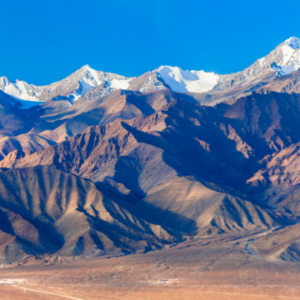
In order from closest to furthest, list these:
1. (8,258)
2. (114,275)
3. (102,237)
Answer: (114,275), (8,258), (102,237)

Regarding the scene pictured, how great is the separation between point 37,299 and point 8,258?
45686 mm

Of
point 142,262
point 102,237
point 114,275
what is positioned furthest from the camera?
point 102,237

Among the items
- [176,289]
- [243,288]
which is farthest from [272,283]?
[176,289]

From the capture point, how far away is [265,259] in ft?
577

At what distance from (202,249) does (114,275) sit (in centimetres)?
4240

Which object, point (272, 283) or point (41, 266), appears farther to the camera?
point (41, 266)

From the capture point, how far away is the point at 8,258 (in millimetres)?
185125

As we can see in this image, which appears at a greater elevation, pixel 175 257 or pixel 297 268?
pixel 175 257

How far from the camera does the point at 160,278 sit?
157750 millimetres

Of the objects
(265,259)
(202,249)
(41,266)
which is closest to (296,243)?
(265,259)

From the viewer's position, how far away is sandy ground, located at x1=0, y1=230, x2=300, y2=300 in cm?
14288

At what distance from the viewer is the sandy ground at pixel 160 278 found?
5625 inches

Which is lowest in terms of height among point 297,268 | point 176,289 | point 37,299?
point 297,268

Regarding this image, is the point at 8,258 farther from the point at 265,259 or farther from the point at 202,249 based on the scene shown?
the point at 265,259
